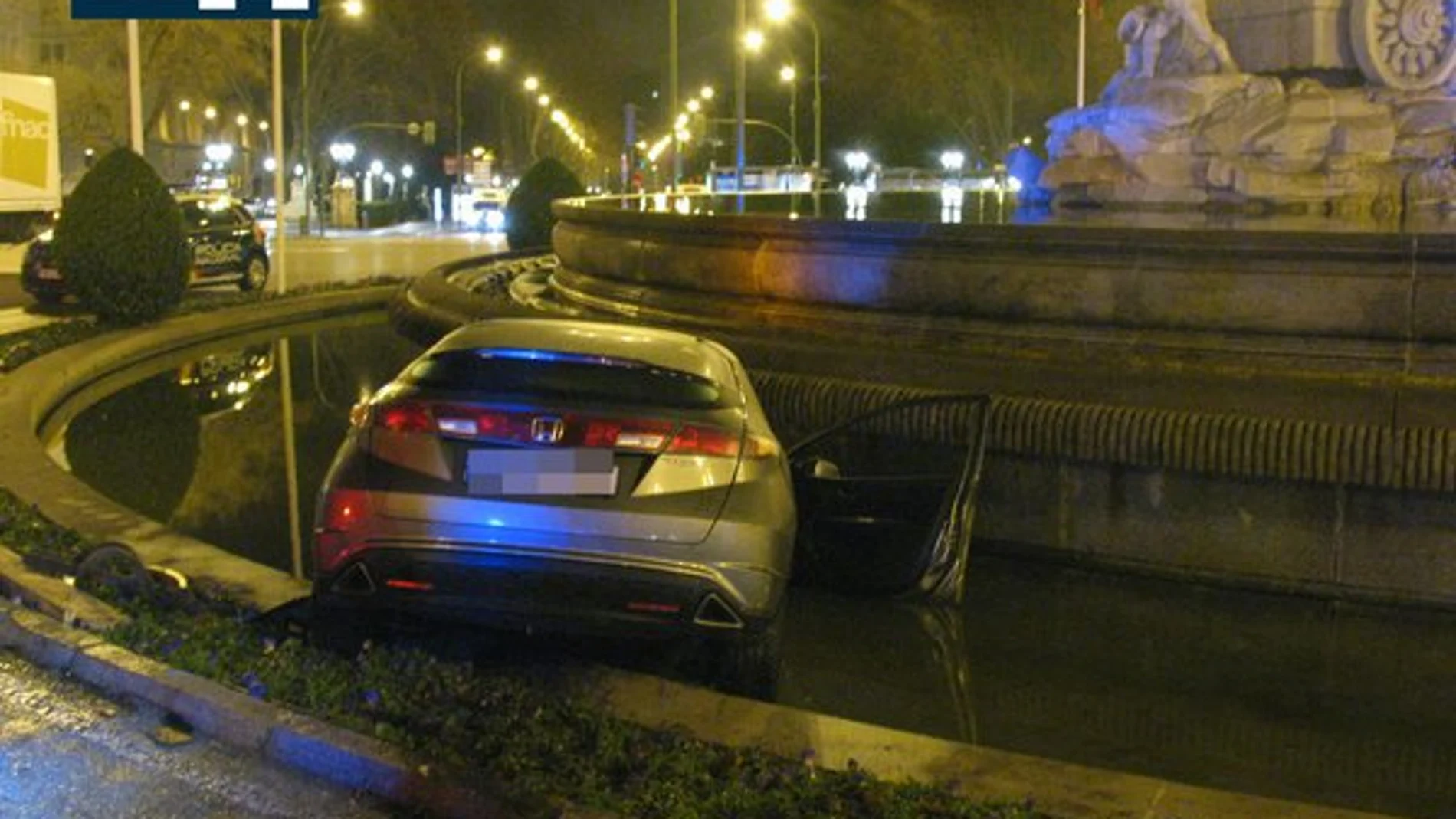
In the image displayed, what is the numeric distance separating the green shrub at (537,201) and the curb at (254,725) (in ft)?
82.3

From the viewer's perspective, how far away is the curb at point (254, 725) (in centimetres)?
514

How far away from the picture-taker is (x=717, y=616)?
6469 mm

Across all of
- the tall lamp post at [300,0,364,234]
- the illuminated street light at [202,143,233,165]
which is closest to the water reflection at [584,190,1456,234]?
the tall lamp post at [300,0,364,234]

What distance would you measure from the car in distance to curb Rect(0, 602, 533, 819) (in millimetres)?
775

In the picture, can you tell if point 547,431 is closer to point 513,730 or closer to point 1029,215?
point 513,730

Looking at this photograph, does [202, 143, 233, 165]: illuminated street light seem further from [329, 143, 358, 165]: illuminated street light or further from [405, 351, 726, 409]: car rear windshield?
[405, 351, 726, 409]: car rear windshield

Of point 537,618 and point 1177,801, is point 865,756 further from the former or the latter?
point 537,618

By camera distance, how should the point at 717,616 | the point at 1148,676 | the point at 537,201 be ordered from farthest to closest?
the point at 537,201
the point at 1148,676
the point at 717,616

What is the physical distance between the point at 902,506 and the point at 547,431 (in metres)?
2.41

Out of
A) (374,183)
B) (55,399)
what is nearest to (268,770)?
(55,399)

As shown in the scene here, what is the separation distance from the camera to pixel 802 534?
26.9 feet

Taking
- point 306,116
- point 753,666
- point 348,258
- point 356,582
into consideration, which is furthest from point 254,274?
point 306,116

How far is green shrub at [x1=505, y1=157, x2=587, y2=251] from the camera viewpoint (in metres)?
31.8

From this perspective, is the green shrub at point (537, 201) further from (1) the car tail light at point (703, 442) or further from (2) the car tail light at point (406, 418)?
(1) the car tail light at point (703, 442)
